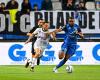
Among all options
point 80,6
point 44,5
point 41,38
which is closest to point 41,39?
point 41,38

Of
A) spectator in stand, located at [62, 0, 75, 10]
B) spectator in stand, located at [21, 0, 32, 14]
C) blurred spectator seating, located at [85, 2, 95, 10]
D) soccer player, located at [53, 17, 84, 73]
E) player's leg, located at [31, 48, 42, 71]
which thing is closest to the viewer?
soccer player, located at [53, 17, 84, 73]

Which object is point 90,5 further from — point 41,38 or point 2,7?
point 41,38

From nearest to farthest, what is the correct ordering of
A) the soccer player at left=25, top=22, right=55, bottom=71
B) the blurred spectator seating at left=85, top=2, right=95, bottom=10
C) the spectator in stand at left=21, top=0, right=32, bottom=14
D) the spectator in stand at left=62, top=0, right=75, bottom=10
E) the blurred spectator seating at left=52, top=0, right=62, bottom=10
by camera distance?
the soccer player at left=25, top=22, right=55, bottom=71
the spectator in stand at left=21, top=0, right=32, bottom=14
the spectator in stand at left=62, top=0, right=75, bottom=10
the blurred spectator seating at left=52, top=0, right=62, bottom=10
the blurred spectator seating at left=85, top=2, right=95, bottom=10

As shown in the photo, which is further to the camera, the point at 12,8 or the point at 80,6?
the point at 80,6

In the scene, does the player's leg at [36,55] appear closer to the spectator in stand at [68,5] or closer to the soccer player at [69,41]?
the soccer player at [69,41]

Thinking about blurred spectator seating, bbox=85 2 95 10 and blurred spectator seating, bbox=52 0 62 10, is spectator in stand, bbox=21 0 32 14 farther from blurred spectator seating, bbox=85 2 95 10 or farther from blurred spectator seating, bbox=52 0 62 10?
blurred spectator seating, bbox=85 2 95 10

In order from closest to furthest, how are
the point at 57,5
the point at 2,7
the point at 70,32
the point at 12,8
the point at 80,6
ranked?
the point at 70,32, the point at 2,7, the point at 12,8, the point at 80,6, the point at 57,5

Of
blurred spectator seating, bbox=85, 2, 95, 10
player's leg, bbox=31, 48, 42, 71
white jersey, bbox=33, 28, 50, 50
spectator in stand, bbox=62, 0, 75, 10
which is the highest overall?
spectator in stand, bbox=62, 0, 75, 10

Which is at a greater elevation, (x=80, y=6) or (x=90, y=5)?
(x=80, y=6)

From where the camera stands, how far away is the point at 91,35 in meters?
28.3

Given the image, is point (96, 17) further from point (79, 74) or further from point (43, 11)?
point (79, 74)

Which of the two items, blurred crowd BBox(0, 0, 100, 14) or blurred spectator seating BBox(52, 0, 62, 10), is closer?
blurred crowd BBox(0, 0, 100, 14)

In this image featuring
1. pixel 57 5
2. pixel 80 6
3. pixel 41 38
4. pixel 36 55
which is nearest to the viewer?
pixel 36 55

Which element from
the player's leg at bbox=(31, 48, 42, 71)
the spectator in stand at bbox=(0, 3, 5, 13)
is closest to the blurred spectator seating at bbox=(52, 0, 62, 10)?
the spectator in stand at bbox=(0, 3, 5, 13)
